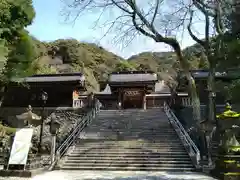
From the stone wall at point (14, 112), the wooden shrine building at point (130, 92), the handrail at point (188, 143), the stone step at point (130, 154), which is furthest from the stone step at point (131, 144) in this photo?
the wooden shrine building at point (130, 92)

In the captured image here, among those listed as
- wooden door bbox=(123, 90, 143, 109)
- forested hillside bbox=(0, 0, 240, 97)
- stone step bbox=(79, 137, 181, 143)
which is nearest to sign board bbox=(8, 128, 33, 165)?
forested hillside bbox=(0, 0, 240, 97)

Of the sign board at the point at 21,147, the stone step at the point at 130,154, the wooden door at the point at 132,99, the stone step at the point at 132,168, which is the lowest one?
the stone step at the point at 132,168

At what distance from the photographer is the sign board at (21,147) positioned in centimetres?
1188

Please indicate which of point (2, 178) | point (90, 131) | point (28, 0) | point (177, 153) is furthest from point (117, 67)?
point (2, 178)

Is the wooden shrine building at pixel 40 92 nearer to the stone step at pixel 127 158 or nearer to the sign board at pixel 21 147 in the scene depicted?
the stone step at pixel 127 158

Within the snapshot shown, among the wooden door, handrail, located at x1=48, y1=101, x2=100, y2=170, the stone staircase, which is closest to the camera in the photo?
the stone staircase

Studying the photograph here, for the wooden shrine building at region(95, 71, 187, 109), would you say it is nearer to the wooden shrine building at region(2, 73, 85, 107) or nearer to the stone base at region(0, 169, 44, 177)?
the wooden shrine building at region(2, 73, 85, 107)

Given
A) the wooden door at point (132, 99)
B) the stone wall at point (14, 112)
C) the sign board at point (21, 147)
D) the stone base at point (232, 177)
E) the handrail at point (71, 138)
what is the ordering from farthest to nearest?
the wooden door at point (132, 99), the stone wall at point (14, 112), the handrail at point (71, 138), the sign board at point (21, 147), the stone base at point (232, 177)

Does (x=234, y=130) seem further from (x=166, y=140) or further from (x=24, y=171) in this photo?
(x=24, y=171)

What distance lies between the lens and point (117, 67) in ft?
198

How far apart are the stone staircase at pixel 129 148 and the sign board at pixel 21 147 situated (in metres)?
2.52

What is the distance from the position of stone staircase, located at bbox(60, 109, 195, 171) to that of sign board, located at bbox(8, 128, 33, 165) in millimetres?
2518

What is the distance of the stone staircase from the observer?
1391 cm

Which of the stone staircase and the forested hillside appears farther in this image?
the forested hillside
